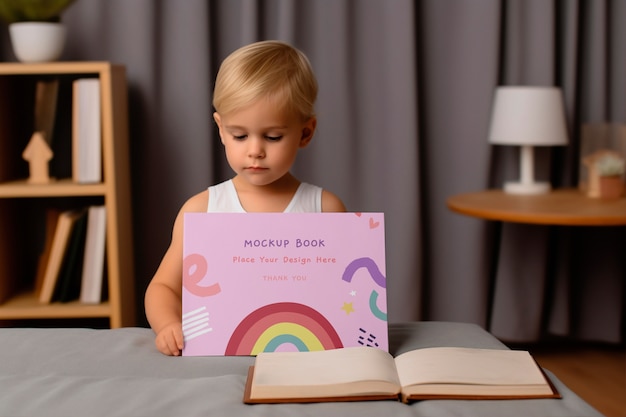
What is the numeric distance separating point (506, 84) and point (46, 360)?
2.19 meters

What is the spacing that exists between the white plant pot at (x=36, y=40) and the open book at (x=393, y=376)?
173cm

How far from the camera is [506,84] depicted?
114 inches

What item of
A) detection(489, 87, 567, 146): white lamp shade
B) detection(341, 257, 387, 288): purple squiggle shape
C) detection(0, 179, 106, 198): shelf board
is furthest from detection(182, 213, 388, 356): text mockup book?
detection(489, 87, 567, 146): white lamp shade

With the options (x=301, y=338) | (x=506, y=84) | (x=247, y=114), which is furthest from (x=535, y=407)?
(x=506, y=84)

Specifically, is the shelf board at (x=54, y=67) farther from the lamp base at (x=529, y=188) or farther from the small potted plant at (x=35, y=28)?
the lamp base at (x=529, y=188)

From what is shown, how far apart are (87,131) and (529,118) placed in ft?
4.72

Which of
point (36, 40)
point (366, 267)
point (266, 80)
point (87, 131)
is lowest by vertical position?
point (366, 267)

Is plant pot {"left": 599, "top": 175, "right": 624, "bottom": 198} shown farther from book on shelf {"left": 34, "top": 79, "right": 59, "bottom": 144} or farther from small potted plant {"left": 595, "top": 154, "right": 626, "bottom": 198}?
book on shelf {"left": 34, "top": 79, "right": 59, "bottom": 144}

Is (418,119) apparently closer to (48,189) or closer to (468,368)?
(48,189)

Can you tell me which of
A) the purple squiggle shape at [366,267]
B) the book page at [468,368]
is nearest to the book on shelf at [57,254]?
the purple squiggle shape at [366,267]

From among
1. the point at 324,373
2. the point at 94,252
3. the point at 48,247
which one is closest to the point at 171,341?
the point at 324,373

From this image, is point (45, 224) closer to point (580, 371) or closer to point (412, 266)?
point (412, 266)

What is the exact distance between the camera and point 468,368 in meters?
0.98

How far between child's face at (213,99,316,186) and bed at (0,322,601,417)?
313mm
